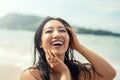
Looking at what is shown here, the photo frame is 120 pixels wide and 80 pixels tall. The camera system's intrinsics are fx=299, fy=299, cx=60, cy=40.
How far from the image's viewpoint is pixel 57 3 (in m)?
2.47

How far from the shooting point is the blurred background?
2395 millimetres

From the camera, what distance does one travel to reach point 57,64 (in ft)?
4.59

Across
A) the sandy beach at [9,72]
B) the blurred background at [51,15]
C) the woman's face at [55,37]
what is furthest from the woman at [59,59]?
the sandy beach at [9,72]

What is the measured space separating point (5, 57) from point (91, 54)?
1.03 metres

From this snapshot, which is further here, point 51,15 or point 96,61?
point 51,15

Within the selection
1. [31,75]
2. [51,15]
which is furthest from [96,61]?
[51,15]

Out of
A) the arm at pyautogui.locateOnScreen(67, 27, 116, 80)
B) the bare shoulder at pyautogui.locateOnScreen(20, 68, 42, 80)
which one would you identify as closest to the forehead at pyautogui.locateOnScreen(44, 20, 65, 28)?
the arm at pyautogui.locateOnScreen(67, 27, 116, 80)

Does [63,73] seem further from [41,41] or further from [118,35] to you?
[118,35]

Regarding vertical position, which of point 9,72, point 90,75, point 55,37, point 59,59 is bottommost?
point 9,72

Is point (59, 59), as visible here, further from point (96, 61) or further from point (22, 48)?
point (22, 48)

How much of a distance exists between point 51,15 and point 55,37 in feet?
3.44

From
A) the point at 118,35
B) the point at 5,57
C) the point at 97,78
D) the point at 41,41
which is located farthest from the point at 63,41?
the point at 118,35

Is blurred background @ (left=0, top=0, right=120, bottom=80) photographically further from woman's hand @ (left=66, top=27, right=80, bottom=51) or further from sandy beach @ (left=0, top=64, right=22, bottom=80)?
woman's hand @ (left=66, top=27, right=80, bottom=51)

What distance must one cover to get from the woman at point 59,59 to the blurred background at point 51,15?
698 millimetres
